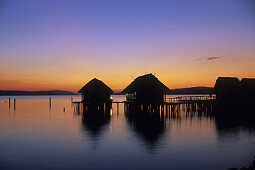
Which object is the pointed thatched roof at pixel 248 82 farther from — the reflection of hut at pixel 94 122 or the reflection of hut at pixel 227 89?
the reflection of hut at pixel 94 122

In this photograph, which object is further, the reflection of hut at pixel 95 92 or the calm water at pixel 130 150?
the reflection of hut at pixel 95 92

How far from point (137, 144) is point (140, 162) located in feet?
14.2

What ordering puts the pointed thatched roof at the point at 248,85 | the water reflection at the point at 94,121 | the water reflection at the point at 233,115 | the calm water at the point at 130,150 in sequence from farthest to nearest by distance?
1. the pointed thatched roof at the point at 248,85
2. the water reflection at the point at 233,115
3. the water reflection at the point at 94,121
4. the calm water at the point at 130,150

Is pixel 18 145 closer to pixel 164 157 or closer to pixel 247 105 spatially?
pixel 164 157

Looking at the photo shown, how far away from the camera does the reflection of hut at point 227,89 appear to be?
41594 millimetres

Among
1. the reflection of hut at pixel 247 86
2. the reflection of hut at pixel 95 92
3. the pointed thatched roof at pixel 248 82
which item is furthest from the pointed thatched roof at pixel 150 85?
the pointed thatched roof at pixel 248 82

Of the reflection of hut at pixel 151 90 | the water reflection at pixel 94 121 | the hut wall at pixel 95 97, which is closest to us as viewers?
the water reflection at pixel 94 121

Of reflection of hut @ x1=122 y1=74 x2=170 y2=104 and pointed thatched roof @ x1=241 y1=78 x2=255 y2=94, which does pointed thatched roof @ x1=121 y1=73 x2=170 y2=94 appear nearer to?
reflection of hut @ x1=122 y1=74 x2=170 y2=104

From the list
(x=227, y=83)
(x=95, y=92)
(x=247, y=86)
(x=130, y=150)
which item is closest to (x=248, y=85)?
(x=247, y=86)

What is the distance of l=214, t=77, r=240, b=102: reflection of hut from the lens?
41594mm

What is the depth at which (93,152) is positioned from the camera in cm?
1536

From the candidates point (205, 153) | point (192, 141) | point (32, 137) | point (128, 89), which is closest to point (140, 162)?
point (205, 153)

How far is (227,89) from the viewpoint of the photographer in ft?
137

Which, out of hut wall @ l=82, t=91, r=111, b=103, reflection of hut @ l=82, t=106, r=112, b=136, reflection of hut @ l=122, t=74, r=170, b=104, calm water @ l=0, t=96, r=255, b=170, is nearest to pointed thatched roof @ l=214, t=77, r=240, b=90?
reflection of hut @ l=122, t=74, r=170, b=104
